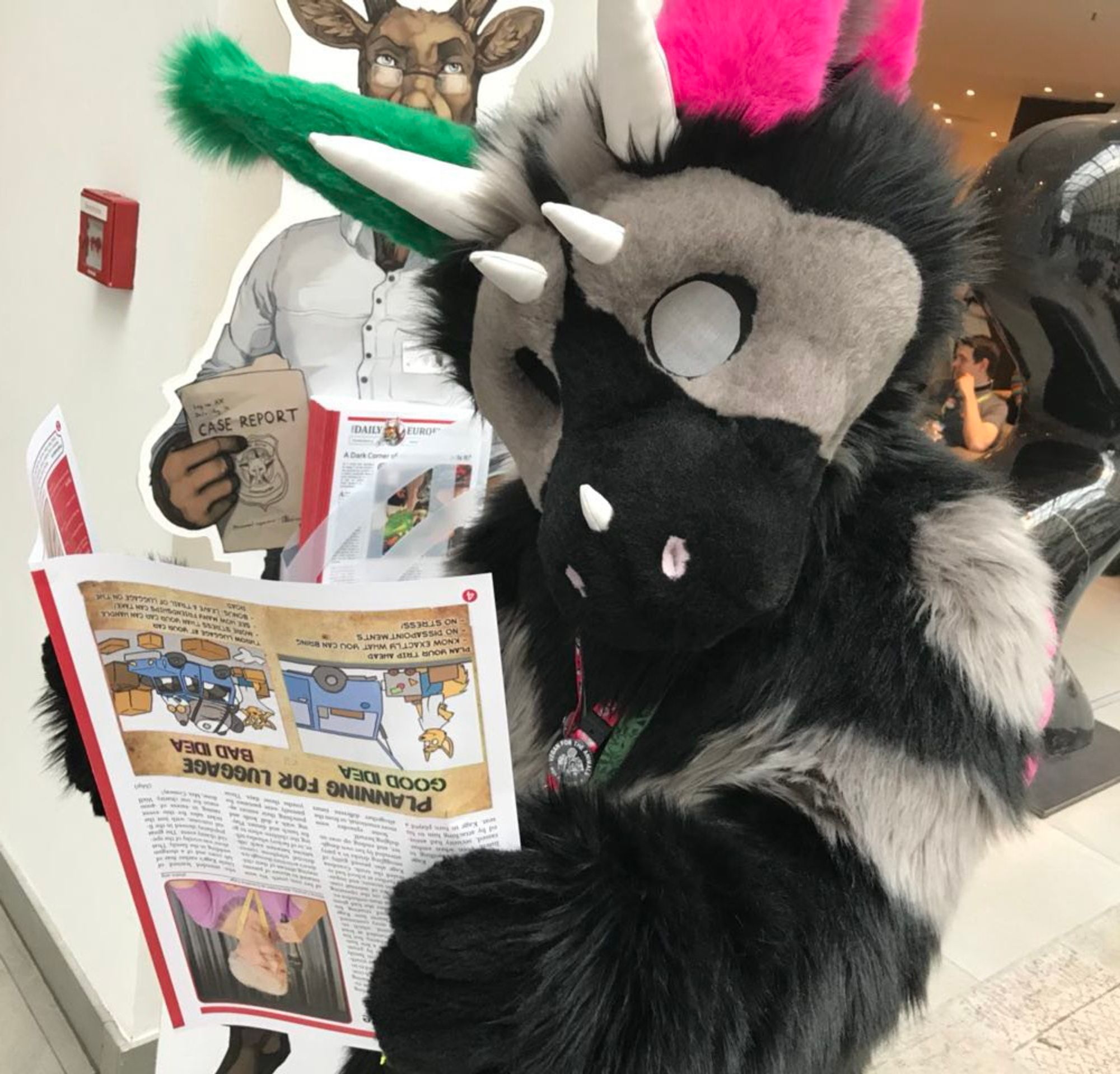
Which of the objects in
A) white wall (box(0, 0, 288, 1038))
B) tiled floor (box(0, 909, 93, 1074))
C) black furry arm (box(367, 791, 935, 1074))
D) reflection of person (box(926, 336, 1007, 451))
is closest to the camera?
black furry arm (box(367, 791, 935, 1074))

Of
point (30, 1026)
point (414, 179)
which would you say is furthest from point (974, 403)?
point (30, 1026)

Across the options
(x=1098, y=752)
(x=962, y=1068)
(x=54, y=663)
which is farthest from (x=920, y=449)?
(x=1098, y=752)

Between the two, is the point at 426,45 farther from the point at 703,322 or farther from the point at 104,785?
the point at 104,785

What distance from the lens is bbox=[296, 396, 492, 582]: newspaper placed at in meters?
0.88

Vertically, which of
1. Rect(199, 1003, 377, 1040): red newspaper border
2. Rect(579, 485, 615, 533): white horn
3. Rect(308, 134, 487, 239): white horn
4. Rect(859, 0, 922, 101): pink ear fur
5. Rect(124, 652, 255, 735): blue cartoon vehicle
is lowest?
Rect(199, 1003, 377, 1040): red newspaper border

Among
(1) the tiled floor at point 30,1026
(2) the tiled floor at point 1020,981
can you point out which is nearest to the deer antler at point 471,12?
(2) the tiled floor at point 1020,981

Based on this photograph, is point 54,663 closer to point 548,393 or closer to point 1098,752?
point 548,393

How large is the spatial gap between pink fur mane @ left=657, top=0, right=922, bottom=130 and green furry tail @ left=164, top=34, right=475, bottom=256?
18cm

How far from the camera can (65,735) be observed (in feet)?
2.72

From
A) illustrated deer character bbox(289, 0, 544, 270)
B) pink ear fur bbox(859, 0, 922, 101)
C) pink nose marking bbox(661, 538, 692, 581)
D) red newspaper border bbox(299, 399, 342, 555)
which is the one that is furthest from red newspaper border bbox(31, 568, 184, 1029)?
pink ear fur bbox(859, 0, 922, 101)

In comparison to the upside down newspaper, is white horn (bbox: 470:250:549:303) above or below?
above

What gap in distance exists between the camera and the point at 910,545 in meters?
0.62

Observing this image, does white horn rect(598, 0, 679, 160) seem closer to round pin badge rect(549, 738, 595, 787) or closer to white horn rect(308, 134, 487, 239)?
white horn rect(308, 134, 487, 239)

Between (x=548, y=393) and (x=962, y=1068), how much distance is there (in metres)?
1.31
